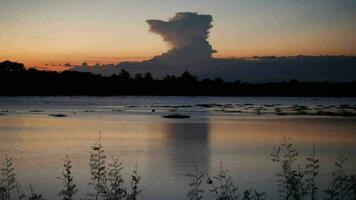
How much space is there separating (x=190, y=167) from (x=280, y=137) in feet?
59.5

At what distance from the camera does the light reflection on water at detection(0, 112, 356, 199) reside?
18938 mm

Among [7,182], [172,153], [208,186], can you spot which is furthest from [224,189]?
[172,153]

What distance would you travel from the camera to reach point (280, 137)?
3938 centimetres

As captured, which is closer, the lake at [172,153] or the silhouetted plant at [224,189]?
the silhouetted plant at [224,189]

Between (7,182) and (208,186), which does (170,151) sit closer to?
(208,186)

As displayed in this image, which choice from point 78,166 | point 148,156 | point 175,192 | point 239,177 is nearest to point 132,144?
point 148,156

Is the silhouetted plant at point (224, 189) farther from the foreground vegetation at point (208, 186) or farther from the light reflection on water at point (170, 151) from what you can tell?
the light reflection on water at point (170, 151)

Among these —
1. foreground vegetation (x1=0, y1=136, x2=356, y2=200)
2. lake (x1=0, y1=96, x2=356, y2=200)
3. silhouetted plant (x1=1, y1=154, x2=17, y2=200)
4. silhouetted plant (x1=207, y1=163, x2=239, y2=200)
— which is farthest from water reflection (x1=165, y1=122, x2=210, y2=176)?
silhouetted plant (x1=1, y1=154, x2=17, y2=200)

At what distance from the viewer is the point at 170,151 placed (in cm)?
2908

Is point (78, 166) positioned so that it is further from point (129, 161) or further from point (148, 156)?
point (148, 156)

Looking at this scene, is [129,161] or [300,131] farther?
[300,131]

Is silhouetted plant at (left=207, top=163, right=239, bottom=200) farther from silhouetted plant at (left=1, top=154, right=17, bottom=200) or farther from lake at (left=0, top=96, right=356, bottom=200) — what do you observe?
silhouetted plant at (left=1, top=154, right=17, bottom=200)

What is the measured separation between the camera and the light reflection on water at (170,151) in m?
18.9

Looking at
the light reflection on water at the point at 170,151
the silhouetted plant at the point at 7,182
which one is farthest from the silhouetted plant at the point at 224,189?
the silhouetted plant at the point at 7,182
